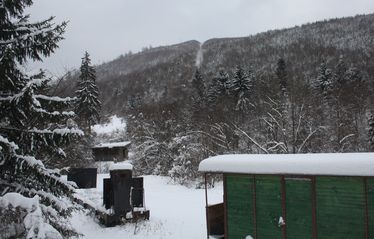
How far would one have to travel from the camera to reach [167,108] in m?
42.6

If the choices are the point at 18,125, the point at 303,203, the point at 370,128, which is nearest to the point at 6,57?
the point at 18,125

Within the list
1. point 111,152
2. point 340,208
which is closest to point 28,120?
point 340,208

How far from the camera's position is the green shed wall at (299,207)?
8.86m

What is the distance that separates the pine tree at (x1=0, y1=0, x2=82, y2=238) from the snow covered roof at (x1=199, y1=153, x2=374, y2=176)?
13.8 ft

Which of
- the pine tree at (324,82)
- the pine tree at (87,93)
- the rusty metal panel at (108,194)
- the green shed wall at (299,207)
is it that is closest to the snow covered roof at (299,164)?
the green shed wall at (299,207)

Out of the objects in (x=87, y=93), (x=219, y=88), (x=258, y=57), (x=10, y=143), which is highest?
(x=258, y=57)

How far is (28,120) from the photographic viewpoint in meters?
9.32

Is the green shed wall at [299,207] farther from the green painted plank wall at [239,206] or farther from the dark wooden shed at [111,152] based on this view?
the dark wooden shed at [111,152]

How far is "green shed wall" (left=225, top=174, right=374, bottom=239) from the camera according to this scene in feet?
29.1

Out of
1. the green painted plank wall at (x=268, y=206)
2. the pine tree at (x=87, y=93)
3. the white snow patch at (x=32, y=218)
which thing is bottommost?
the green painted plank wall at (x=268, y=206)

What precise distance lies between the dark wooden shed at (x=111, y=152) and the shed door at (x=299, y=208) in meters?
31.6

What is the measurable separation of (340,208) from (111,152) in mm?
33738

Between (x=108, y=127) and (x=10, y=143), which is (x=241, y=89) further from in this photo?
(x=10, y=143)

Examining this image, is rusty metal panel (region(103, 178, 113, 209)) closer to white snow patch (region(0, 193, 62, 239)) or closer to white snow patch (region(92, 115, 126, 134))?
white snow patch (region(0, 193, 62, 239))
